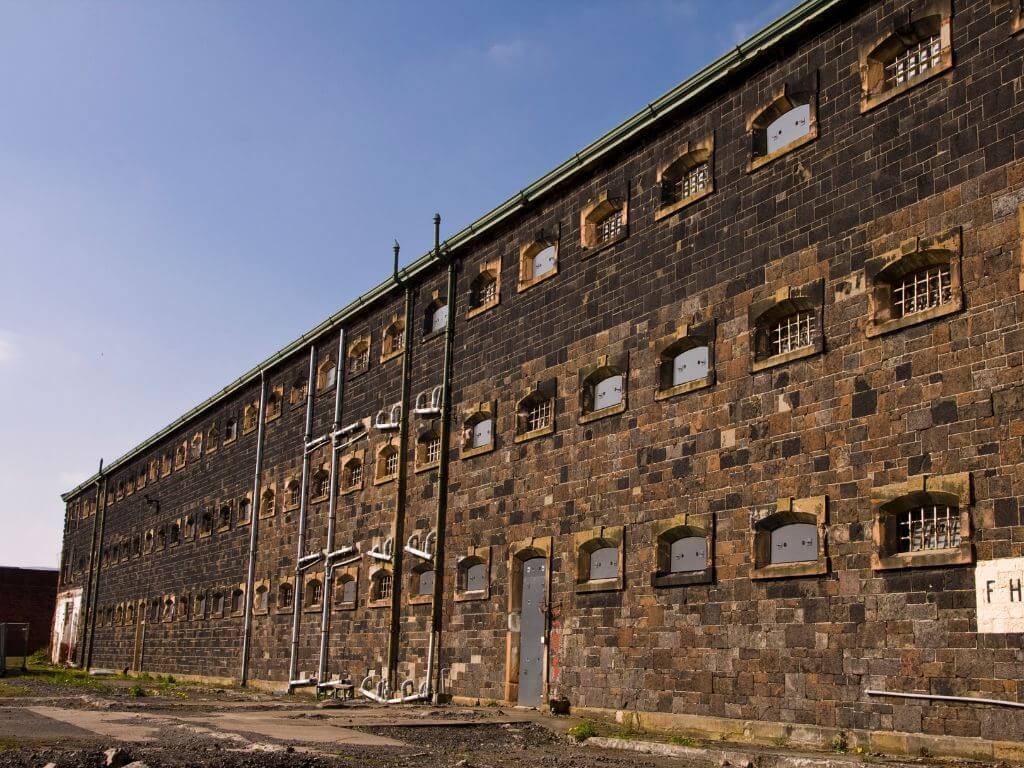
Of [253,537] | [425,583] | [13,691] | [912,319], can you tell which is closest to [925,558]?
[912,319]

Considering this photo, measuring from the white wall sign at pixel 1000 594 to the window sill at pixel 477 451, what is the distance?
1075 centimetres

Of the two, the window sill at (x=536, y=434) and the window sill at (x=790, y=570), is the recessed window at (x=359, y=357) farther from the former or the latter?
the window sill at (x=790, y=570)

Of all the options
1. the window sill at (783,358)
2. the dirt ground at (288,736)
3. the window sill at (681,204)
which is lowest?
the dirt ground at (288,736)

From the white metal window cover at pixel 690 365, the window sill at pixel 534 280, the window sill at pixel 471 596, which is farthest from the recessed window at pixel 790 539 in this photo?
the window sill at pixel 471 596

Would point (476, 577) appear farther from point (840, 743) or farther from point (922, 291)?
point (922, 291)

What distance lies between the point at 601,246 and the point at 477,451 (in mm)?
5064

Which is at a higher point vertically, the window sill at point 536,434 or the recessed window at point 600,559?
the window sill at point 536,434

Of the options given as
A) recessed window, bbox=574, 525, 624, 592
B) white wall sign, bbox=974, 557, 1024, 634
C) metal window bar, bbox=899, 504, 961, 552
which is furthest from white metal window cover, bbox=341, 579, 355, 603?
white wall sign, bbox=974, 557, 1024, 634

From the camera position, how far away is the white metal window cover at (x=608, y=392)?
1791 centimetres

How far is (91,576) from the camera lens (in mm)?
51312

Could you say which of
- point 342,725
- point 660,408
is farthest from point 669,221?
point 342,725

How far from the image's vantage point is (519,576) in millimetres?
19828

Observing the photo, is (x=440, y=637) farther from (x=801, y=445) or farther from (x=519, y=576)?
(x=801, y=445)

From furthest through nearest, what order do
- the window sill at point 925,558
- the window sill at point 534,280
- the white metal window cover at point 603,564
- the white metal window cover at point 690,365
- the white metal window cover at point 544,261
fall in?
the white metal window cover at point 544,261 < the window sill at point 534,280 < the white metal window cover at point 603,564 < the white metal window cover at point 690,365 < the window sill at point 925,558
